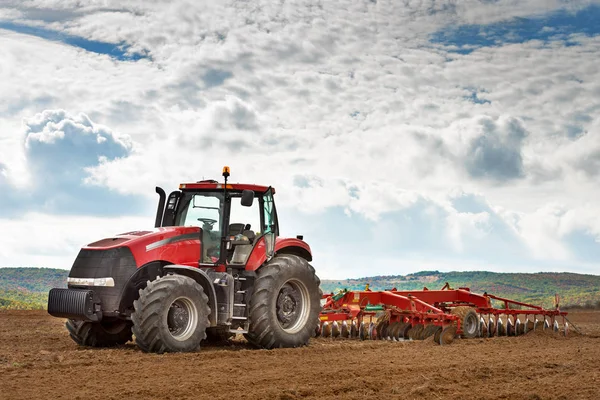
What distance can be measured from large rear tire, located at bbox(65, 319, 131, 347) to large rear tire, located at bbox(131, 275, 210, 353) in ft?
5.46

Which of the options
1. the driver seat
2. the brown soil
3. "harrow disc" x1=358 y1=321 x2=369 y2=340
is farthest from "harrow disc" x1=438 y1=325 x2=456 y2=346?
the driver seat

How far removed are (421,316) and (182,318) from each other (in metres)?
4.95

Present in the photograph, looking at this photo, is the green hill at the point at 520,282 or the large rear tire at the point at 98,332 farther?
the green hill at the point at 520,282

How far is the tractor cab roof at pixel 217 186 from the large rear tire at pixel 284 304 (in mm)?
1264

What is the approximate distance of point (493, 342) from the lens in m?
14.2

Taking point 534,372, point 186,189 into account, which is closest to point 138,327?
point 186,189

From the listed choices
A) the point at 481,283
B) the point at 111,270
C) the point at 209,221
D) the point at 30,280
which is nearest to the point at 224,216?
the point at 209,221

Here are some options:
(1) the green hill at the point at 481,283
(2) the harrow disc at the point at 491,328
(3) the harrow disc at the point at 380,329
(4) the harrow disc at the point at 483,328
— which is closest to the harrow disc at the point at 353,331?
(3) the harrow disc at the point at 380,329

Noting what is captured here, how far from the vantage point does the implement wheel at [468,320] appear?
14199mm

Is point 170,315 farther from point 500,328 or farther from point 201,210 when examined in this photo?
point 500,328

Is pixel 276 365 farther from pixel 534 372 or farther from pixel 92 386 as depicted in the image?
pixel 534 372

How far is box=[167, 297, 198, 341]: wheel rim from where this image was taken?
11.1 meters

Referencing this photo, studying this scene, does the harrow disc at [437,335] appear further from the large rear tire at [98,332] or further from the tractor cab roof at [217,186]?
the large rear tire at [98,332]

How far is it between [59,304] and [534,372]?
23.6 feet
